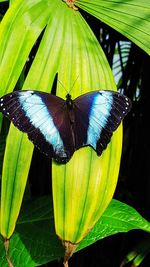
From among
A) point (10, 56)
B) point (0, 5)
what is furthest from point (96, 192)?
point (0, 5)

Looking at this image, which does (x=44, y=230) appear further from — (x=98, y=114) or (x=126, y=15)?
(x=126, y=15)

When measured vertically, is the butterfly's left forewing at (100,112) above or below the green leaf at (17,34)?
below

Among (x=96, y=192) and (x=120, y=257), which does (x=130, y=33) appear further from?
(x=120, y=257)

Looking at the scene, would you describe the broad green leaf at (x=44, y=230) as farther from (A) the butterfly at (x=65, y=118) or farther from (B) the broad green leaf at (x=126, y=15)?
(B) the broad green leaf at (x=126, y=15)

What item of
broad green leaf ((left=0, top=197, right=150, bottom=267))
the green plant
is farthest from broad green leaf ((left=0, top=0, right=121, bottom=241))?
broad green leaf ((left=0, top=197, right=150, bottom=267))

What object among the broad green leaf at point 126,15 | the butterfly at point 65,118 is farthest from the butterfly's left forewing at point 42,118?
the broad green leaf at point 126,15

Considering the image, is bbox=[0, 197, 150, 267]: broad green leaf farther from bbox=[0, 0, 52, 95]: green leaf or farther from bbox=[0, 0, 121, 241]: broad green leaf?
bbox=[0, 0, 52, 95]: green leaf
